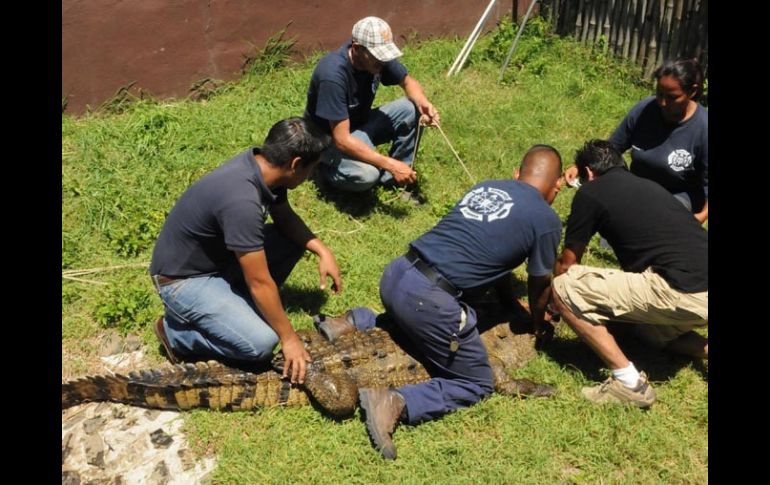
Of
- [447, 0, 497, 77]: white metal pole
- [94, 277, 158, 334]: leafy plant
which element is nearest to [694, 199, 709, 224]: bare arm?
[447, 0, 497, 77]: white metal pole

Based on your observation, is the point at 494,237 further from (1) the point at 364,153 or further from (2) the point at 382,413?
(1) the point at 364,153

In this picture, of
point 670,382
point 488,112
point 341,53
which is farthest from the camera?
point 488,112

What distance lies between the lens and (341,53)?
5.80m

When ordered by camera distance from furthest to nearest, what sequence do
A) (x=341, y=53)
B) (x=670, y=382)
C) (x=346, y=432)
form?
(x=341, y=53) < (x=670, y=382) < (x=346, y=432)

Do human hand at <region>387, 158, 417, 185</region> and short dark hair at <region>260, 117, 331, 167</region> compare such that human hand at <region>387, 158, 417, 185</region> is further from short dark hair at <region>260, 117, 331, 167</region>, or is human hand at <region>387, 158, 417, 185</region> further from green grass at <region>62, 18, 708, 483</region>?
short dark hair at <region>260, 117, 331, 167</region>

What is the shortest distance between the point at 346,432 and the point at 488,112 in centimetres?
441

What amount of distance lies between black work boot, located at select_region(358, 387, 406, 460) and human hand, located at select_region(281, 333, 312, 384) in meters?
0.37

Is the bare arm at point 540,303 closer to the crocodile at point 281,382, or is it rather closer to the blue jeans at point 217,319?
the crocodile at point 281,382

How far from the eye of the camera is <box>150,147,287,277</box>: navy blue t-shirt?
12.6ft

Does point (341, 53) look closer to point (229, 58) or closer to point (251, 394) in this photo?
point (229, 58)

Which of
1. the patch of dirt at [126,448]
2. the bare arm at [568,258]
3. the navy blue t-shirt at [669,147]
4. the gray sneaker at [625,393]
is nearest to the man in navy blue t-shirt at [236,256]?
the patch of dirt at [126,448]
